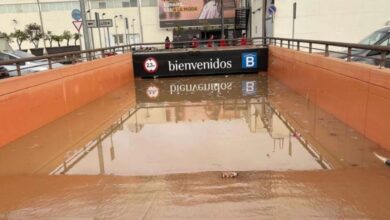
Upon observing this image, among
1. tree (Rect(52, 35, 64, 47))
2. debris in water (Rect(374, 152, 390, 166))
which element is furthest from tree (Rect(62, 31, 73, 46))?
debris in water (Rect(374, 152, 390, 166))

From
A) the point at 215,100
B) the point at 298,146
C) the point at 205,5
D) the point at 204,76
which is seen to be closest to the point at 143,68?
the point at 204,76

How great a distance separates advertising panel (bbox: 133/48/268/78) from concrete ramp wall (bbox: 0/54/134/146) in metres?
4.05

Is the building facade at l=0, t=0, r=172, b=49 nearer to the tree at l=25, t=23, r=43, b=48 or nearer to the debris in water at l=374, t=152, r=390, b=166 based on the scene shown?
the tree at l=25, t=23, r=43, b=48

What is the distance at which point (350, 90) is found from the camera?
23.0 feet

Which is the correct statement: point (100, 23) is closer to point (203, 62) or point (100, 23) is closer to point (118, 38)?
point (203, 62)

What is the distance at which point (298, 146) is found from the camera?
6.35 m

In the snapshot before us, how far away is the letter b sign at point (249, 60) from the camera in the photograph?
1720cm

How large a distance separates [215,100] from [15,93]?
5507mm

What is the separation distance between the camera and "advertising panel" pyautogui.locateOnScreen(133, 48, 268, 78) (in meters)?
17.2

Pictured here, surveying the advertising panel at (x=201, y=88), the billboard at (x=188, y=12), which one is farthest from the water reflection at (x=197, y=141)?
the billboard at (x=188, y=12)

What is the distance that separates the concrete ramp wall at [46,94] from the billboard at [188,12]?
46276 millimetres

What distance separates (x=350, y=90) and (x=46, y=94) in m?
6.37

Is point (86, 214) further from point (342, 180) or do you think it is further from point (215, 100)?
point (215, 100)

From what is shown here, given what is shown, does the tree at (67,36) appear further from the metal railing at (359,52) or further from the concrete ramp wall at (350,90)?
the metal railing at (359,52)
